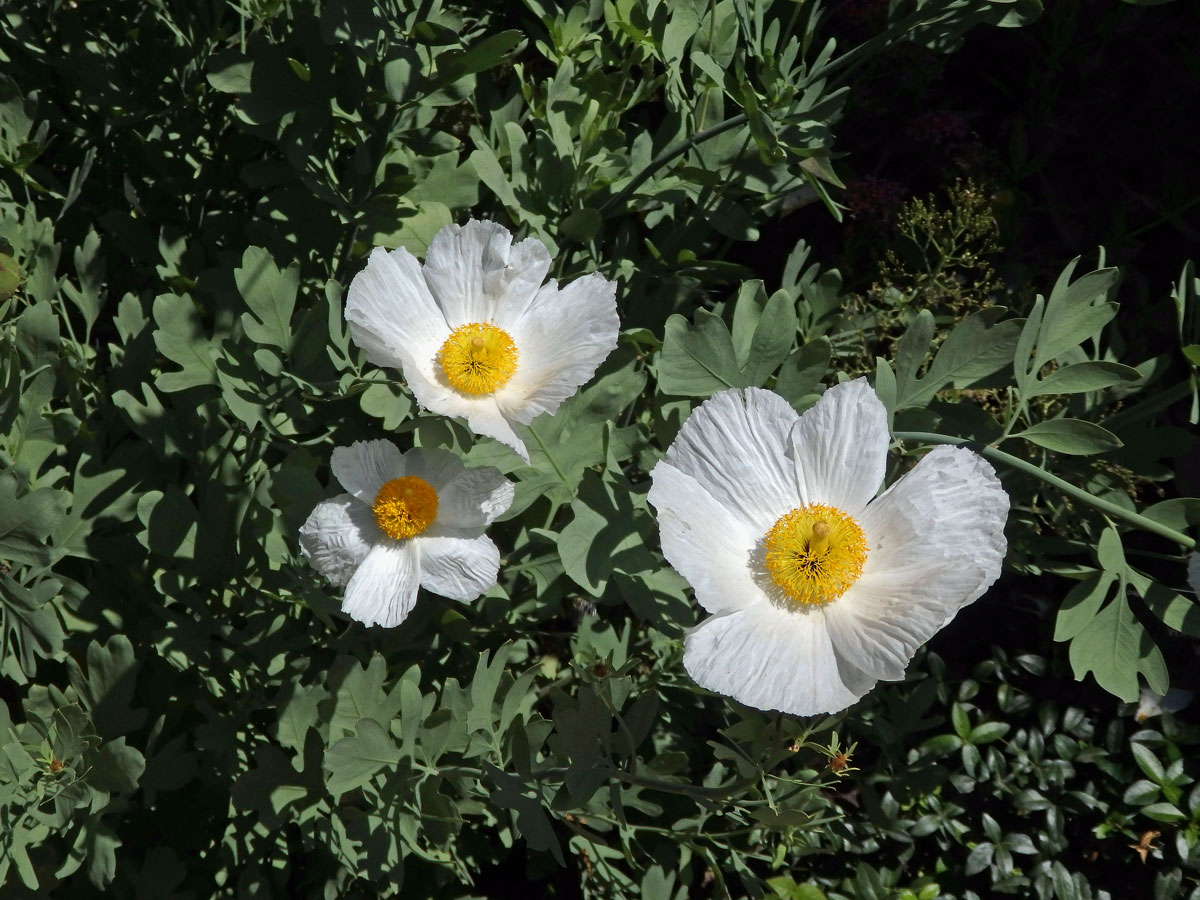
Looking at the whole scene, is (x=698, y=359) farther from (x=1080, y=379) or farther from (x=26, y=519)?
(x=26, y=519)

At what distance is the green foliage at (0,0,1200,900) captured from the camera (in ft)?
5.26

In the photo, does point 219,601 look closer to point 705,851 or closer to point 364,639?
point 364,639

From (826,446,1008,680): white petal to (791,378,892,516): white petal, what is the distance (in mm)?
48

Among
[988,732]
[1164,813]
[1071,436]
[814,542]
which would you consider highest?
[1071,436]

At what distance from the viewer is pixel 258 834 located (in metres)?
2.17

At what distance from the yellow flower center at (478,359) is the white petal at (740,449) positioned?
1.03ft

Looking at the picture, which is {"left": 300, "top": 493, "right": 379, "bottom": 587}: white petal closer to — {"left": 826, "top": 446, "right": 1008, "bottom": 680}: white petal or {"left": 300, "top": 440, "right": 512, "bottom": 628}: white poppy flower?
{"left": 300, "top": 440, "right": 512, "bottom": 628}: white poppy flower

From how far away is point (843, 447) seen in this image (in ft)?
Result: 4.92

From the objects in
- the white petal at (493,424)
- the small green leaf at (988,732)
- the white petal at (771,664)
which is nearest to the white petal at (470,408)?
the white petal at (493,424)

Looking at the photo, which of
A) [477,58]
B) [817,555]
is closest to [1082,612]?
[817,555]

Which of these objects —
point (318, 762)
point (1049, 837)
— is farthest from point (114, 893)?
point (1049, 837)

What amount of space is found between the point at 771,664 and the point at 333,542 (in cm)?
65

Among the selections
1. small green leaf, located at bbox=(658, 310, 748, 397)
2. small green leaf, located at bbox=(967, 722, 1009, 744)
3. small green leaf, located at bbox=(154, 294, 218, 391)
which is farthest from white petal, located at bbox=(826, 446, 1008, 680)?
small green leaf, located at bbox=(967, 722, 1009, 744)

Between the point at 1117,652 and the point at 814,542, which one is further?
the point at 1117,652
